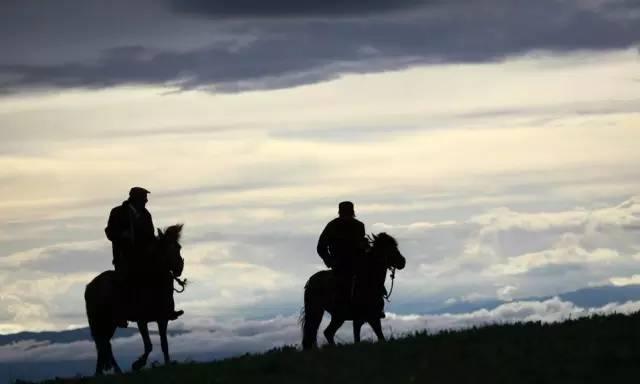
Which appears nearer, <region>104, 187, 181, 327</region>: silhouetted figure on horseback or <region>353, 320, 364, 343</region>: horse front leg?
<region>104, 187, 181, 327</region>: silhouetted figure on horseback

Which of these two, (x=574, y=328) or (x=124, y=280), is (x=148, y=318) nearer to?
(x=124, y=280)

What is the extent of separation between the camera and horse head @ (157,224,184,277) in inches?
1248

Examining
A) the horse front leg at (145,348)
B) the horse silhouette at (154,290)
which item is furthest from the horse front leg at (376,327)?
the horse front leg at (145,348)

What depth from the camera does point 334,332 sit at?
3319cm

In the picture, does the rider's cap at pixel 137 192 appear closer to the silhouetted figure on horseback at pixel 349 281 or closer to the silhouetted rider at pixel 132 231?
the silhouetted rider at pixel 132 231

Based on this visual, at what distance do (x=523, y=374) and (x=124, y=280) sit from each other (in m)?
11.6

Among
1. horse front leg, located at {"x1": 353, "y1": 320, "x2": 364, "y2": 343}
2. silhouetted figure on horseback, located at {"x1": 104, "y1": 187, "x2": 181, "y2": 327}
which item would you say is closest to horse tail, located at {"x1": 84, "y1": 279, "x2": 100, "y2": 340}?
silhouetted figure on horseback, located at {"x1": 104, "y1": 187, "x2": 181, "y2": 327}

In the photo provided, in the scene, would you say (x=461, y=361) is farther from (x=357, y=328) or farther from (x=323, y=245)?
(x=323, y=245)

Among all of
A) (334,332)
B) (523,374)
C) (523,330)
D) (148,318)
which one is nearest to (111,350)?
(148,318)

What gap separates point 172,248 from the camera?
31.8 meters

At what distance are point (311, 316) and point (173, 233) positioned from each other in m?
3.54

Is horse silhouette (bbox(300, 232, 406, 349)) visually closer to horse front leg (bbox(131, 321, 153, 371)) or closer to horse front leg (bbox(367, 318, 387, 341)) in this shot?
horse front leg (bbox(367, 318, 387, 341))

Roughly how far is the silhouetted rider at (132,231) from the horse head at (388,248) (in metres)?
4.80

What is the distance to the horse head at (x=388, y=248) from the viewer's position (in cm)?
3322
